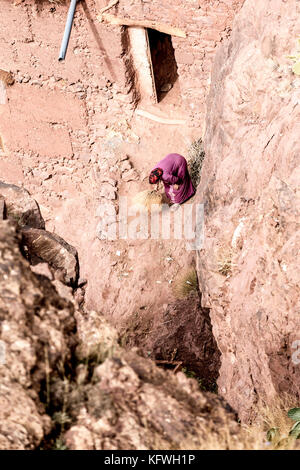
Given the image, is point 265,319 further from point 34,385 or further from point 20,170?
point 20,170

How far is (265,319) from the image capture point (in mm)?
4344

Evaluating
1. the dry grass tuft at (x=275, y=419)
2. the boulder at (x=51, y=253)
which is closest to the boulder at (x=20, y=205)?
the boulder at (x=51, y=253)

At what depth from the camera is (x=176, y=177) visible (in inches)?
303

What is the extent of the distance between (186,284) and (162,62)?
159 inches

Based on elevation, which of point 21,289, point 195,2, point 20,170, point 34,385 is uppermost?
point 195,2

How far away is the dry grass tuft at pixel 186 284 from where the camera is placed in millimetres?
7070

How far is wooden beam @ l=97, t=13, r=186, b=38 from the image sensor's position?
7.31m

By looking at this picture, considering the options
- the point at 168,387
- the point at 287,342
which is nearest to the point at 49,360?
the point at 168,387

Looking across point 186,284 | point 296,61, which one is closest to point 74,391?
point 296,61

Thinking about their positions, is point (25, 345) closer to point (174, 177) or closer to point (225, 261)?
point (225, 261)

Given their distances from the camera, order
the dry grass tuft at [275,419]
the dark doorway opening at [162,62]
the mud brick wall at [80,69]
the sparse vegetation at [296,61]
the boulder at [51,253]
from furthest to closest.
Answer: the dark doorway opening at [162,62]
the mud brick wall at [80,69]
the sparse vegetation at [296,61]
the boulder at [51,253]
the dry grass tuft at [275,419]

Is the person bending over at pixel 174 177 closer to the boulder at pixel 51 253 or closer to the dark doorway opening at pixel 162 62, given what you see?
the dark doorway opening at pixel 162 62

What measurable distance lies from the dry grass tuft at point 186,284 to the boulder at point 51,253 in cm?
277

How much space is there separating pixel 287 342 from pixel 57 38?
5608mm
